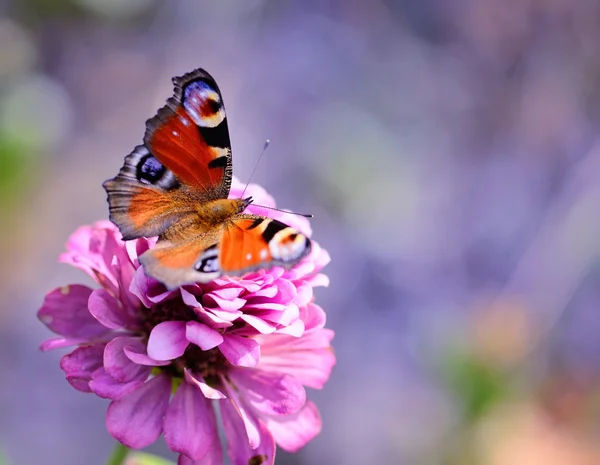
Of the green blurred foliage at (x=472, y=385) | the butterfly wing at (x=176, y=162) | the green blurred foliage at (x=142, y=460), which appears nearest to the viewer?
the butterfly wing at (x=176, y=162)

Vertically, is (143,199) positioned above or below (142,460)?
above

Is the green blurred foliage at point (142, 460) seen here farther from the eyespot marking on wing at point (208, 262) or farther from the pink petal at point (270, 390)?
the eyespot marking on wing at point (208, 262)

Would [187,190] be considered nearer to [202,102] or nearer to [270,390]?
[202,102]

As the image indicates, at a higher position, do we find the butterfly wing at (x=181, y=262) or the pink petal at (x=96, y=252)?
the butterfly wing at (x=181, y=262)

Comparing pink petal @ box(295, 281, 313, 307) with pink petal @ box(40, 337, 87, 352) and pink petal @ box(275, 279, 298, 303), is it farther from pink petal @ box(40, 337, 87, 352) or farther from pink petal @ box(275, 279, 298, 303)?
pink petal @ box(40, 337, 87, 352)

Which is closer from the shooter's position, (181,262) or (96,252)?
(181,262)

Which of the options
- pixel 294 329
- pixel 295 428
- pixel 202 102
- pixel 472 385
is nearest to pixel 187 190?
pixel 202 102

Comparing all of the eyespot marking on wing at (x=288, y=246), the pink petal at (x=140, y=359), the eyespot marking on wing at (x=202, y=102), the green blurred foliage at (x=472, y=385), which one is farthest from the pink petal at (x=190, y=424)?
the green blurred foliage at (x=472, y=385)

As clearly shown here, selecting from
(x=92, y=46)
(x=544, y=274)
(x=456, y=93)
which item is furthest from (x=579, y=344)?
(x=92, y=46)
